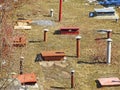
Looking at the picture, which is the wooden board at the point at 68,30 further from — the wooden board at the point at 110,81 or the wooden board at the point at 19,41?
the wooden board at the point at 110,81

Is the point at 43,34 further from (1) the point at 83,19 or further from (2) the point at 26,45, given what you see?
(1) the point at 83,19

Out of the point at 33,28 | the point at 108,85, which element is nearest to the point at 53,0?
the point at 33,28

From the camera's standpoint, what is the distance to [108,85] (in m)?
12.5

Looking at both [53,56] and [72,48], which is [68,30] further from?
[53,56]

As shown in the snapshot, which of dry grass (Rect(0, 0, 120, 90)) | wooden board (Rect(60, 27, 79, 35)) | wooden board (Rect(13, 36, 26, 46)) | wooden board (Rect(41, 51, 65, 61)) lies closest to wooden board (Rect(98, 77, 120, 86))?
dry grass (Rect(0, 0, 120, 90))

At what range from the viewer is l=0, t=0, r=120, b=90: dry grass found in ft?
→ 42.9

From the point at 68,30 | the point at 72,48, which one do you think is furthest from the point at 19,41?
the point at 68,30

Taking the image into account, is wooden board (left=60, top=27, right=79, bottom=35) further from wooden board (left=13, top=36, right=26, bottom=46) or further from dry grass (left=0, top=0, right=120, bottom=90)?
wooden board (left=13, top=36, right=26, bottom=46)

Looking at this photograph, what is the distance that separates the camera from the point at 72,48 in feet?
51.1

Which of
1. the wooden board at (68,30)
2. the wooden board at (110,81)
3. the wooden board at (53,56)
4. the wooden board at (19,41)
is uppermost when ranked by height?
the wooden board at (68,30)

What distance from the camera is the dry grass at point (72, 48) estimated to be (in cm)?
1309

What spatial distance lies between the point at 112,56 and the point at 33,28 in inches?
165

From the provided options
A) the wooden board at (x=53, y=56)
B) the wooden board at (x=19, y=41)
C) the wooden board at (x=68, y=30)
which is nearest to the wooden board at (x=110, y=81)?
the wooden board at (x=53, y=56)

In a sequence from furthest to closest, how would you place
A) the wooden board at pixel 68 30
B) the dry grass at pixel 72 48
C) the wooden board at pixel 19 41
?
the wooden board at pixel 68 30
the wooden board at pixel 19 41
the dry grass at pixel 72 48
